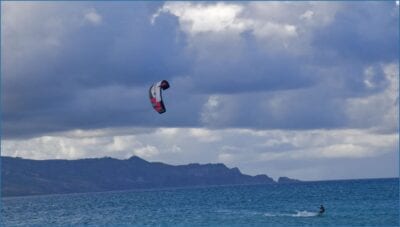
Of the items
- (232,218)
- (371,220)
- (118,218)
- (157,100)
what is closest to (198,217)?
(232,218)

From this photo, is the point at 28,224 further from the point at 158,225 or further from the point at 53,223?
the point at 158,225

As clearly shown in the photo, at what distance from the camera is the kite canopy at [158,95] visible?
64.4 m

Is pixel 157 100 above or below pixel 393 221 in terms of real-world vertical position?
above

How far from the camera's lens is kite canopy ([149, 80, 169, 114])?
2537 inches

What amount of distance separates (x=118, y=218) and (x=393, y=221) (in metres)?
44.9

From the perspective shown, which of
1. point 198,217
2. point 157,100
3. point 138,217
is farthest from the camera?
point 138,217

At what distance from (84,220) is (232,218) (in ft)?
88.3

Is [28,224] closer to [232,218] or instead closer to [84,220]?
[84,220]

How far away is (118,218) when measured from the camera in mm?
127625

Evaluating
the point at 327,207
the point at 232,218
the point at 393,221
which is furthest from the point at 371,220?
the point at 327,207

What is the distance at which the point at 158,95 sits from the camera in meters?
66.4

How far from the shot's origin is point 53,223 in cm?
12769

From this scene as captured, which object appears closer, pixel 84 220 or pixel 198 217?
pixel 198 217

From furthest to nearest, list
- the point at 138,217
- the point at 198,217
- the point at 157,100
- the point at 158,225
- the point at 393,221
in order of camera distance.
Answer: the point at 138,217
the point at 198,217
the point at 158,225
the point at 393,221
the point at 157,100
